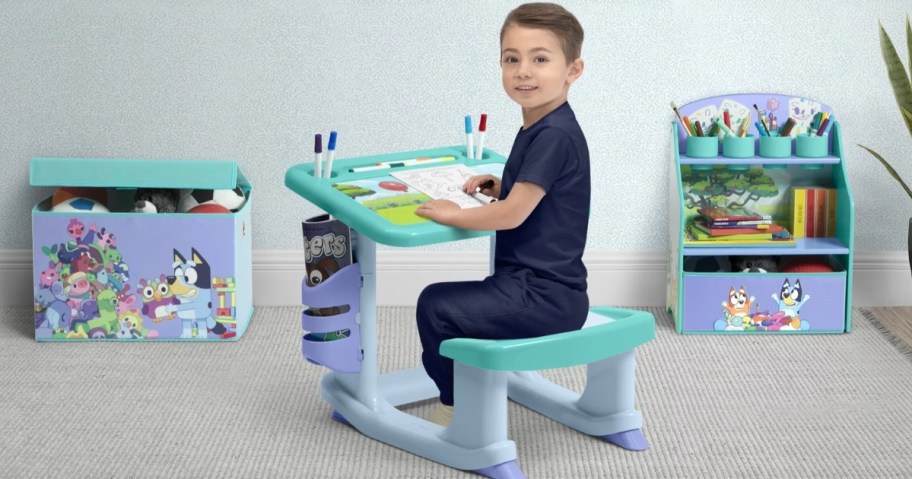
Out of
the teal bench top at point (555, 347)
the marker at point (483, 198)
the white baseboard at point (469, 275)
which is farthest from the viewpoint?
the white baseboard at point (469, 275)

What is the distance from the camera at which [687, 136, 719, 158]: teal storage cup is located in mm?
3123

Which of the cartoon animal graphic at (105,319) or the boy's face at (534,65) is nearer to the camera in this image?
the boy's face at (534,65)

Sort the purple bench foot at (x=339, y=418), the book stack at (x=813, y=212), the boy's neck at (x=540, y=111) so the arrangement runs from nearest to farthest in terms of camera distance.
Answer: the boy's neck at (x=540, y=111) → the purple bench foot at (x=339, y=418) → the book stack at (x=813, y=212)

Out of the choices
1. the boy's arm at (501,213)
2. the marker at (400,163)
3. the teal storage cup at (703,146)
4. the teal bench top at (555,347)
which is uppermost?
the teal storage cup at (703,146)

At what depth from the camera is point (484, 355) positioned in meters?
2.13

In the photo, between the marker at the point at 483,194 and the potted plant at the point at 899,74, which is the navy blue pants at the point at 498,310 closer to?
the marker at the point at 483,194

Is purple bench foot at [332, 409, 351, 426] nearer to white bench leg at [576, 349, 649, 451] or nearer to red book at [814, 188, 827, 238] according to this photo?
white bench leg at [576, 349, 649, 451]

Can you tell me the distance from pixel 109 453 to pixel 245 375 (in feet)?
1.70

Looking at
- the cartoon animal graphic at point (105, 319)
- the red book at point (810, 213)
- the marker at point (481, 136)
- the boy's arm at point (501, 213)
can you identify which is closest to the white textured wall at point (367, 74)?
the red book at point (810, 213)

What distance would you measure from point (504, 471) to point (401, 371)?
0.51 metres

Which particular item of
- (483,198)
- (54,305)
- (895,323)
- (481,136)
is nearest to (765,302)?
(895,323)

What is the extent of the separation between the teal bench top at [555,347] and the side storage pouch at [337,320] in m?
0.28

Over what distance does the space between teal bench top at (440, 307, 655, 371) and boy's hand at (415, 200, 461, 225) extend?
0.73 feet

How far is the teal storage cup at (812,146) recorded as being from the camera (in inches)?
123
